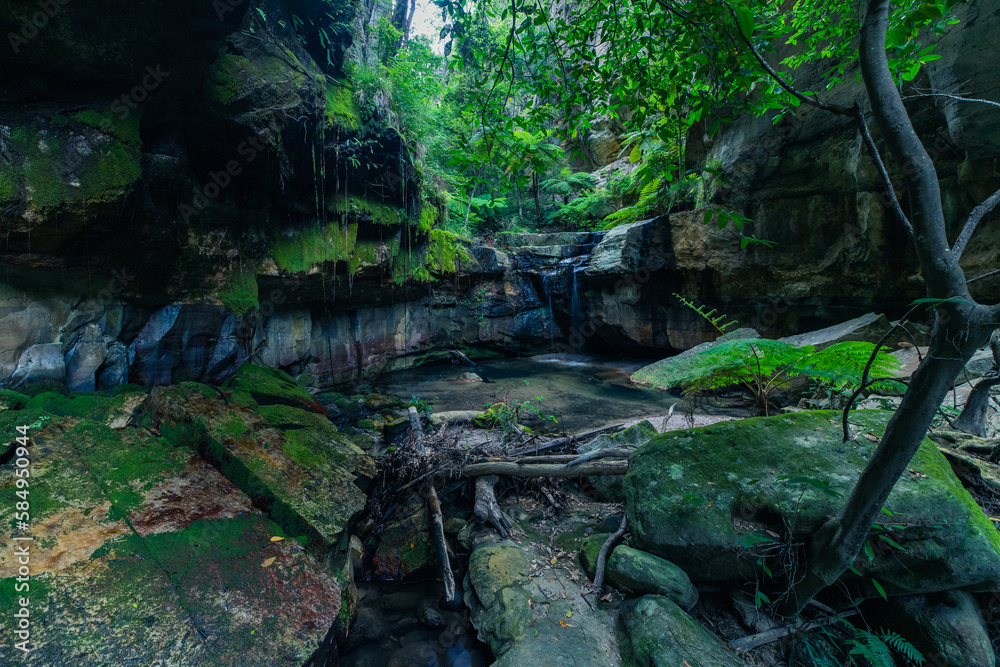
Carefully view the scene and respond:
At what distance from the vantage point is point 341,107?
731 centimetres

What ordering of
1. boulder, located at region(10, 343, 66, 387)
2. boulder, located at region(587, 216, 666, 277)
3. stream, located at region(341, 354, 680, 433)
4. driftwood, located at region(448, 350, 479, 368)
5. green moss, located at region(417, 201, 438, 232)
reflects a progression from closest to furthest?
boulder, located at region(10, 343, 66, 387), stream, located at region(341, 354, 680, 433), green moss, located at region(417, 201, 438, 232), boulder, located at region(587, 216, 666, 277), driftwood, located at region(448, 350, 479, 368)

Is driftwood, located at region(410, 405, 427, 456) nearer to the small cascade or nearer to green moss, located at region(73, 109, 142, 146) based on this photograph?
green moss, located at region(73, 109, 142, 146)

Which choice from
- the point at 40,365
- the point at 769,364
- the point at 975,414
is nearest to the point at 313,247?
the point at 40,365

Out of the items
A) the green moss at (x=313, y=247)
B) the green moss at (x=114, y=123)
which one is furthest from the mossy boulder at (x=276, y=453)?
the green moss at (x=313, y=247)

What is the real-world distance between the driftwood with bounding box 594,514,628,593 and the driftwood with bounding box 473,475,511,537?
89 cm

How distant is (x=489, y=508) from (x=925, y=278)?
3.29m

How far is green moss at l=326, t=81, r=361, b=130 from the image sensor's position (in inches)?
279

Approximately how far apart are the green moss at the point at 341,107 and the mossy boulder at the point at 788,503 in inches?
295

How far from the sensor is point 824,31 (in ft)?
→ 9.25

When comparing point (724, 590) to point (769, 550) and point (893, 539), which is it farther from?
point (893, 539)

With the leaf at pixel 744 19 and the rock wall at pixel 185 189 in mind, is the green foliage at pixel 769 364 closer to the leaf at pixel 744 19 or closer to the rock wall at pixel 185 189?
the leaf at pixel 744 19

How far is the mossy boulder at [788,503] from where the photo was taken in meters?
2.11

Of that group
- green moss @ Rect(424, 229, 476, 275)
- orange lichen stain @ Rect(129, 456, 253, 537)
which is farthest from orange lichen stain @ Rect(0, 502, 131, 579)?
green moss @ Rect(424, 229, 476, 275)

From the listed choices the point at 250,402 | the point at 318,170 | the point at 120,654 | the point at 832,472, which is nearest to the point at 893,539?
the point at 832,472
